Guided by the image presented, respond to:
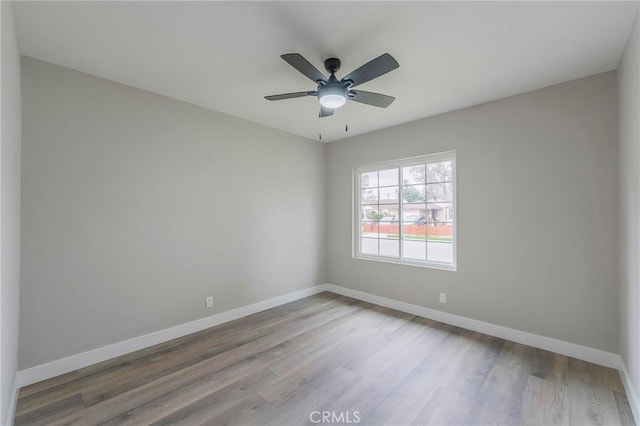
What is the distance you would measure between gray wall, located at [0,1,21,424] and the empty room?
0.04 metres

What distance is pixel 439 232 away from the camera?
3.59 meters

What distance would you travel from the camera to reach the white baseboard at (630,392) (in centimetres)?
178

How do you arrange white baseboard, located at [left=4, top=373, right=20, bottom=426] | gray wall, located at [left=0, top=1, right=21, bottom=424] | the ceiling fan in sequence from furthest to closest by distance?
1. the ceiling fan
2. white baseboard, located at [left=4, top=373, right=20, bottom=426]
3. gray wall, located at [left=0, top=1, right=21, bottom=424]

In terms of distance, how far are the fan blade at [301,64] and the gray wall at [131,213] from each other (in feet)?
6.10

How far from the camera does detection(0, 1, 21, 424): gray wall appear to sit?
58.4 inches

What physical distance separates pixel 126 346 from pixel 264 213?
2.14m

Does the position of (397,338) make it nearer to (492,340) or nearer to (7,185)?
(492,340)

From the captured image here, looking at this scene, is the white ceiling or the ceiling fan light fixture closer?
the white ceiling

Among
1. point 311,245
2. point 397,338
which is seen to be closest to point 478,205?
point 397,338

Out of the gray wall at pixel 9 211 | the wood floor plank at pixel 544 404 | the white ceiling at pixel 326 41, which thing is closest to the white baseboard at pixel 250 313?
the gray wall at pixel 9 211

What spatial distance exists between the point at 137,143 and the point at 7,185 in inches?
49.3

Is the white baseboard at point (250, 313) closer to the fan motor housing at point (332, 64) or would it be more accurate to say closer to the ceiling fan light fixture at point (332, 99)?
the ceiling fan light fixture at point (332, 99)

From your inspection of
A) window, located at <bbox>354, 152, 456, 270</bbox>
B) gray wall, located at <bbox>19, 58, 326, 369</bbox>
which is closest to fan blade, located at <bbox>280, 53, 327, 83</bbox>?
gray wall, located at <bbox>19, 58, 326, 369</bbox>

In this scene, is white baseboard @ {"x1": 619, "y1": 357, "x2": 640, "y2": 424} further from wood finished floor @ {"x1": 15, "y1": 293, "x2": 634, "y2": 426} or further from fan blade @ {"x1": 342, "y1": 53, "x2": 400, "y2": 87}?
fan blade @ {"x1": 342, "y1": 53, "x2": 400, "y2": 87}
